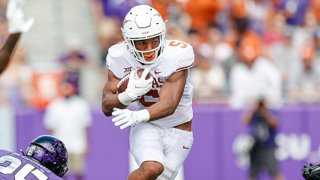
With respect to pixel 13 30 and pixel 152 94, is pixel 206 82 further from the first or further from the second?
pixel 13 30

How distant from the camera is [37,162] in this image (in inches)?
258

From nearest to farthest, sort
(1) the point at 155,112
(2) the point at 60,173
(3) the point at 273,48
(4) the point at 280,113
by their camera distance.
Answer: (2) the point at 60,173, (1) the point at 155,112, (4) the point at 280,113, (3) the point at 273,48

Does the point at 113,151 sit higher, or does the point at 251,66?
the point at 251,66

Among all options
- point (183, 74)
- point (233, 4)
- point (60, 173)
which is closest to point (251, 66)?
point (233, 4)

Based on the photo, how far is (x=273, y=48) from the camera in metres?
15.0

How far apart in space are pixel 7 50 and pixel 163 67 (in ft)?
3.82

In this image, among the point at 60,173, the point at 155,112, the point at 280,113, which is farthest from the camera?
the point at 280,113

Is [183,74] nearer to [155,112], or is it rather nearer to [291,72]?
[155,112]

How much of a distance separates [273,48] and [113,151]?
2872 millimetres

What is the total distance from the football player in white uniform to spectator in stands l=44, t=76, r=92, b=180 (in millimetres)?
5741

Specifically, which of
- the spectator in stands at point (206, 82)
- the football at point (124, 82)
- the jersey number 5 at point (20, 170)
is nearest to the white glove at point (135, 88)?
the football at point (124, 82)

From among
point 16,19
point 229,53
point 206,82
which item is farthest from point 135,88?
point 229,53

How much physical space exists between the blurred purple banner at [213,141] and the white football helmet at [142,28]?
616cm

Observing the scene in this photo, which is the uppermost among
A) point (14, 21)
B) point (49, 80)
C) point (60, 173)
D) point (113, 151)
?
point (14, 21)
